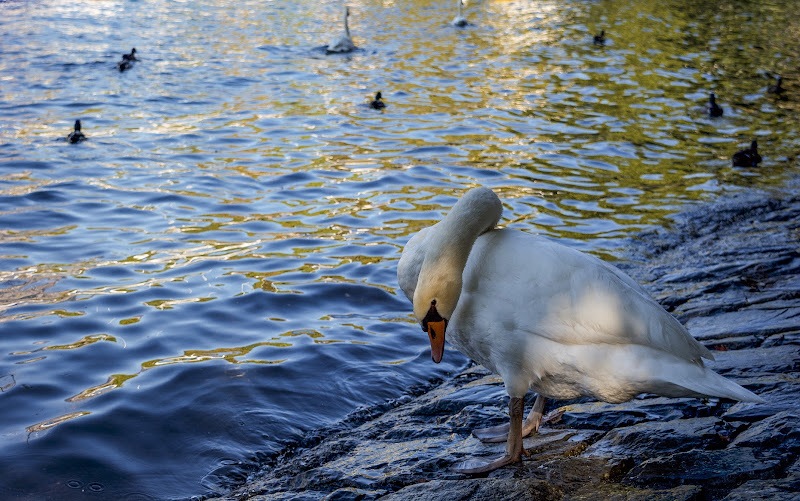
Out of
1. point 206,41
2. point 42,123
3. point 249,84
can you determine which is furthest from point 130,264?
point 206,41

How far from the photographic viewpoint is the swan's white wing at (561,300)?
434 cm

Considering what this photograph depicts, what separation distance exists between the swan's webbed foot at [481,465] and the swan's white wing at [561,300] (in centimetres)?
77

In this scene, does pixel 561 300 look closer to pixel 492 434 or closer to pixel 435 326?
pixel 435 326

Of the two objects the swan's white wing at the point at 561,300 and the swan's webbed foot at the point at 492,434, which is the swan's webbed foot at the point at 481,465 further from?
the swan's white wing at the point at 561,300

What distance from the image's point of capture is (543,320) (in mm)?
4461

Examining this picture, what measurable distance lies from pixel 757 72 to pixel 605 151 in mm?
10482

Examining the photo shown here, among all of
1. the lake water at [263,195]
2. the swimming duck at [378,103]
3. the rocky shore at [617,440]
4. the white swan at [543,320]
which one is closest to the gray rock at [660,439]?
the rocky shore at [617,440]

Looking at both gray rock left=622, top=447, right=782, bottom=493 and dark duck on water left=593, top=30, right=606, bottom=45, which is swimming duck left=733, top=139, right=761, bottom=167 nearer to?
gray rock left=622, top=447, right=782, bottom=493

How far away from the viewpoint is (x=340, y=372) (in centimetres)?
655

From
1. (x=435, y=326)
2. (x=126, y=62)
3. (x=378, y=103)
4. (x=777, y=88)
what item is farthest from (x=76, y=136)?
(x=777, y=88)

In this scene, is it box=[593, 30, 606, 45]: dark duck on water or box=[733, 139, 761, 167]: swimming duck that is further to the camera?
box=[593, 30, 606, 45]: dark duck on water

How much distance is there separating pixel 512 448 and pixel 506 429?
1.70 ft

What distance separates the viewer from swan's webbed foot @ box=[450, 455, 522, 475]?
456cm

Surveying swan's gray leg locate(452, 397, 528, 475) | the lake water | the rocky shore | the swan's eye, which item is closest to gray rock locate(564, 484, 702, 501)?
the rocky shore
